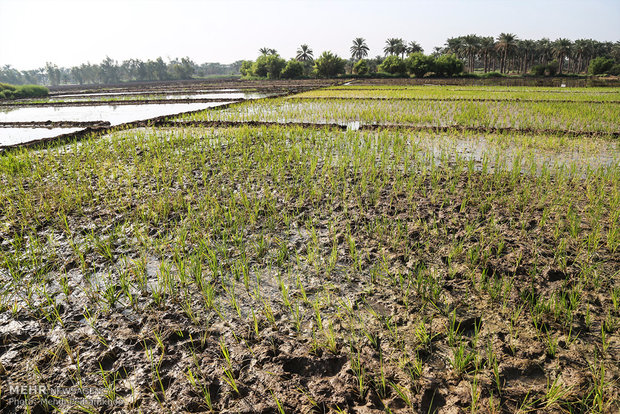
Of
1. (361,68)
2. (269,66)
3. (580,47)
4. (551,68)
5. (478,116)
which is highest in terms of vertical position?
(580,47)

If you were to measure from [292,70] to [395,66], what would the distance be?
1191 centimetres

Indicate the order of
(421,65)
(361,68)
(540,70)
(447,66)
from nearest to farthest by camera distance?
(447,66)
(421,65)
(540,70)
(361,68)

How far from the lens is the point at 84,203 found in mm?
3791

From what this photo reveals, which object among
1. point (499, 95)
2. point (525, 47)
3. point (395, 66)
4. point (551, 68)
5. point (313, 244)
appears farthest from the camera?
point (525, 47)

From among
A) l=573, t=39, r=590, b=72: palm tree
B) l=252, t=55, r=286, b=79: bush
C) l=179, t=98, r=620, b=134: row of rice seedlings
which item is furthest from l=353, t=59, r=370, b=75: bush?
l=573, t=39, r=590, b=72: palm tree

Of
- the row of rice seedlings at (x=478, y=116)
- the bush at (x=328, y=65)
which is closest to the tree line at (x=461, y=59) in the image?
the bush at (x=328, y=65)

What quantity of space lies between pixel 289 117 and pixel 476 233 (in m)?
7.11

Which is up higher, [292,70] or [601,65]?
[292,70]

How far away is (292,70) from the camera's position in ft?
126

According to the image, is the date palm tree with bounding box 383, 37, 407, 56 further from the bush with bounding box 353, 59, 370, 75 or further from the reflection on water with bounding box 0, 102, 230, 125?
the reflection on water with bounding box 0, 102, 230, 125

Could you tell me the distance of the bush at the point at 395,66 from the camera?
118 feet

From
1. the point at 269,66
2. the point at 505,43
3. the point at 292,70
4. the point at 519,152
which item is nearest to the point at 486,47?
the point at 505,43

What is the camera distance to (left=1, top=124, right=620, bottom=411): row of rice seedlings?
1.75 meters

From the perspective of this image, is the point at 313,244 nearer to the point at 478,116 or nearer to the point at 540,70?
the point at 478,116
